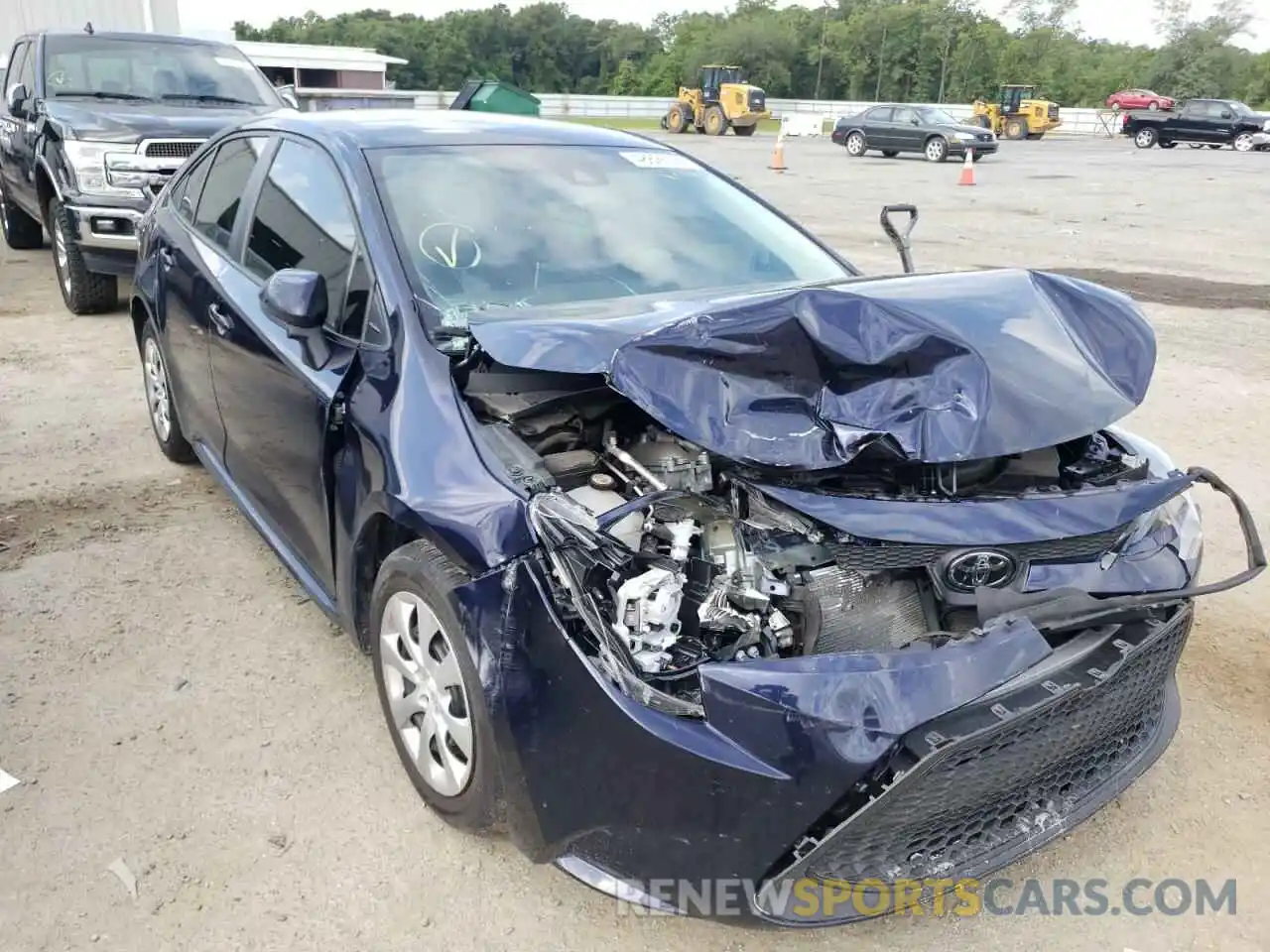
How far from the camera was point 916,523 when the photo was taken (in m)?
2.28

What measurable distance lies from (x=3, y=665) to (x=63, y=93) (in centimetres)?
661

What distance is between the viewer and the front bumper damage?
6.59 feet

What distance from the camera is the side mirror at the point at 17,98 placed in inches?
335

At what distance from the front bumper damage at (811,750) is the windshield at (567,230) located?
1.18 metres

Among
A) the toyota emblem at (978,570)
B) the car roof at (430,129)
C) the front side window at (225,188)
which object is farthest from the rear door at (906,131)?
the toyota emblem at (978,570)

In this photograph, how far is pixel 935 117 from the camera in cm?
2897

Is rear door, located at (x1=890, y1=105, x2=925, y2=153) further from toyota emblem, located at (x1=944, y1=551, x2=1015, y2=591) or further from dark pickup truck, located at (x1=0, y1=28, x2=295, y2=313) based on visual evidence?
toyota emblem, located at (x1=944, y1=551, x2=1015, y2=591)

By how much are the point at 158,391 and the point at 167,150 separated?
3.35m

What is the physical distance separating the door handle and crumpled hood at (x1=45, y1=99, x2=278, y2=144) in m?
4.04

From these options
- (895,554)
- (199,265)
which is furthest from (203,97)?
(895,554)

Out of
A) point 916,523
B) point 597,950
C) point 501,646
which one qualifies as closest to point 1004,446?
point 916,523

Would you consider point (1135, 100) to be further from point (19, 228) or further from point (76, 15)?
point (19, 228)

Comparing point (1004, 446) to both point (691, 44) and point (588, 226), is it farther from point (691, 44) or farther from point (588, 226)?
point (691, 44)

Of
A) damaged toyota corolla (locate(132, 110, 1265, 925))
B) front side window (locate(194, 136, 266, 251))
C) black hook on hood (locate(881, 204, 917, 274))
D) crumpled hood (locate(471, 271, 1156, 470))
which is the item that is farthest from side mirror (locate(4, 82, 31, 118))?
crumpled hood (locate(471, 271, 1156, 470))
